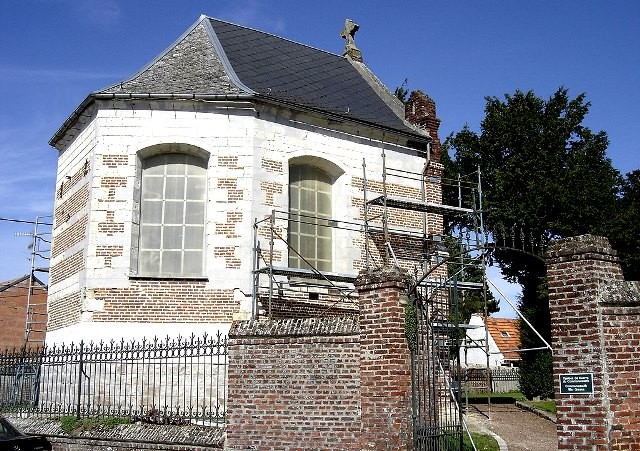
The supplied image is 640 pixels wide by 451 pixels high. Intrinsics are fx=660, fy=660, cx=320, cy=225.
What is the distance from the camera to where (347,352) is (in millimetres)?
8906

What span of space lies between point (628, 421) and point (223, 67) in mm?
12037

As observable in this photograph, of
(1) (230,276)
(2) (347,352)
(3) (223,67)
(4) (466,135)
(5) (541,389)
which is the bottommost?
(5) (541,389)

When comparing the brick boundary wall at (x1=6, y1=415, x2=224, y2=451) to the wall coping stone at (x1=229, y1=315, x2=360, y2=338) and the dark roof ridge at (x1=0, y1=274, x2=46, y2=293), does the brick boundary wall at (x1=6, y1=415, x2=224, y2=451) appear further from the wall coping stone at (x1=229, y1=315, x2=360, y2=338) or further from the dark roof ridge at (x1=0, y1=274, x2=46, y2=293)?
the dark roof ridge at (x1=0, y1=274, x2=46, y2=293)

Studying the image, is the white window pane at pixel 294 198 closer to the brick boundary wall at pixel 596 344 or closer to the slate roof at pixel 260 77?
the slate roof at pixel 260 77

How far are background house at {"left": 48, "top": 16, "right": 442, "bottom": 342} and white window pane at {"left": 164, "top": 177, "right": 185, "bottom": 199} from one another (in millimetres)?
22

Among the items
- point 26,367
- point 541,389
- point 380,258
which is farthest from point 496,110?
point 26,367

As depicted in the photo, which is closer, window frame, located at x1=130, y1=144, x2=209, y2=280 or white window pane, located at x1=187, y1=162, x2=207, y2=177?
window frame, located at x1=130, y1=144, x2=209, y2=280

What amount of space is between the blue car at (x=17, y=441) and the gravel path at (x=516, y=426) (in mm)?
9043

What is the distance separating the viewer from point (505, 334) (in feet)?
129

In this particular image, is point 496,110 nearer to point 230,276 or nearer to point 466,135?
point 466,135

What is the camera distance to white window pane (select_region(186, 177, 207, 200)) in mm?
14500

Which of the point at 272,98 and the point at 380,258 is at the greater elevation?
the point at 272,98

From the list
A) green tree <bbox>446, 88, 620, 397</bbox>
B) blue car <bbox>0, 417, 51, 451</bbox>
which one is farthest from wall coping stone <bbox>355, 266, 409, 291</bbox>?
green tree <bbox>446, 88, 620, 397</bbox>

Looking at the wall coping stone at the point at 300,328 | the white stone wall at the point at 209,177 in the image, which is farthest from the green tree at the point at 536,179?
the wall coping stone at the point at 300,328
